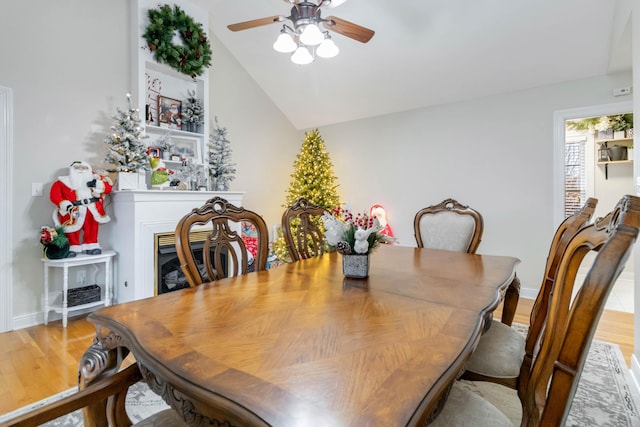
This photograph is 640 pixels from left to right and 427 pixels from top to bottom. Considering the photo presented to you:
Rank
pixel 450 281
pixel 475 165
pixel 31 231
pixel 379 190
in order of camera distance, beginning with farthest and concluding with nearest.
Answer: pixel 379 190
pixel 475 165
pixel 31 231
pixel 450 281

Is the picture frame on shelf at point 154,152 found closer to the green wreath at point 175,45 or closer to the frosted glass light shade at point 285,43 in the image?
the green wreath at point 175,45

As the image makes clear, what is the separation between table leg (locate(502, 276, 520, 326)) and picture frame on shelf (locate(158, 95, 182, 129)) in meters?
3.68

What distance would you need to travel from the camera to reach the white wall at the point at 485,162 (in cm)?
362

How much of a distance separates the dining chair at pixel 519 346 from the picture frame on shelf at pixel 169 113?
3.73m

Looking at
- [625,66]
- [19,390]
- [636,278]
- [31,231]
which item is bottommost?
[19,390]

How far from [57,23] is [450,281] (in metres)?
4.10

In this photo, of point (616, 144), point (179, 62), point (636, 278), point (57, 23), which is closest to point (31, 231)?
point (57, 23)

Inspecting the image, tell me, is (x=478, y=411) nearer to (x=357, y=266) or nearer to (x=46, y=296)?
(x=357, y=266)

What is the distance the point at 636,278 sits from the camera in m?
1.99

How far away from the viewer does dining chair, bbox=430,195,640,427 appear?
1.90 feet

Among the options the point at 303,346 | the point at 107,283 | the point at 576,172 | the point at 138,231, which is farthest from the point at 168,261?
the point at 576,172

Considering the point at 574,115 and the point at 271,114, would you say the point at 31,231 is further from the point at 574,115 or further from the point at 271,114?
the point at 574,115

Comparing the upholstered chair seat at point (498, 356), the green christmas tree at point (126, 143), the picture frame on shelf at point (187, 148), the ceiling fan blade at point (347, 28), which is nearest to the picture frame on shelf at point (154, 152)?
the picture frame on shelf at point (187, 148)

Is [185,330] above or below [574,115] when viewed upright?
below
